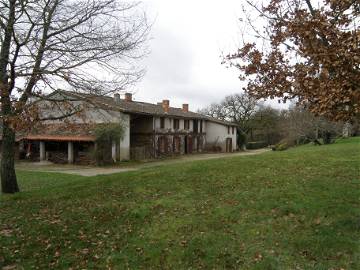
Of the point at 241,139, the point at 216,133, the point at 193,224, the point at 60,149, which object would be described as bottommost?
the point at 193,224

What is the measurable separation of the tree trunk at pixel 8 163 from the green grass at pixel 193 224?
0.70 meters

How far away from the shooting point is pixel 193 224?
7.72 metres

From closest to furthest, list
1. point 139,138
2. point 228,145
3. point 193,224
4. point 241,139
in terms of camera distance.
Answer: point 193,224
point 139,138
point 228,145
point 241,139

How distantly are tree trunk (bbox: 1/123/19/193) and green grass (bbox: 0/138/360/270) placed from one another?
0.70 metres

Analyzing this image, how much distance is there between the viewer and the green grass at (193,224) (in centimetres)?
621

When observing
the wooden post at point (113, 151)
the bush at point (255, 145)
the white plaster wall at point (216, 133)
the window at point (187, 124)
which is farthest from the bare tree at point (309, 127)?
the bush at point (255, 145)

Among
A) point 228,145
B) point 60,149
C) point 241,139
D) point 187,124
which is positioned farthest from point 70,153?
point 241,139

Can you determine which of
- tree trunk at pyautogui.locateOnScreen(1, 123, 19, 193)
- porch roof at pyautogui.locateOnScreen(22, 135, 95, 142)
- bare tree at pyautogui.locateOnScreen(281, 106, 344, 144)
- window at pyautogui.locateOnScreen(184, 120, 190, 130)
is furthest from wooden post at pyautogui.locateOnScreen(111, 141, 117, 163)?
bare tree at pyautogui.locateOnScreen(281, 106, 344, 144)

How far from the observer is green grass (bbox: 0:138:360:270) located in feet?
20.4

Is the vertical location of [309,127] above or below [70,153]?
above

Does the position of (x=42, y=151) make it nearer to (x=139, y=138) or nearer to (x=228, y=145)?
(x=139, y=138)

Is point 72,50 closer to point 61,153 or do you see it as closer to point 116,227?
point 116,227

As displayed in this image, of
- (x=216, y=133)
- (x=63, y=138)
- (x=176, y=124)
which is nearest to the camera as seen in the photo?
(x=63, y=138)

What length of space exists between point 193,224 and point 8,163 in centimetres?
769
